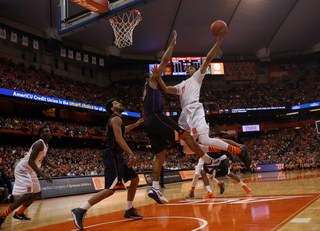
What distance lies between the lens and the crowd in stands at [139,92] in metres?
24.0

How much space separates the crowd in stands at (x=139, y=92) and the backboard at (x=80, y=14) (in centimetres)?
1261

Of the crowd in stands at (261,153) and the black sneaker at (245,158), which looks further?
the crowd in stands at (261,153)

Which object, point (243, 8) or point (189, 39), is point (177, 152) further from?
point (243, 8)

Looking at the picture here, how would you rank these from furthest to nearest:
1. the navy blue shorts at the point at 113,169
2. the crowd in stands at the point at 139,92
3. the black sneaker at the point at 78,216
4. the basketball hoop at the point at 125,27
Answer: the crowd in stands at the point at 139,92 → the basketball hoop at the point at 125,27 → the navy blue shorts at the point at 113,169 → the black sneaker at the point at 78,216

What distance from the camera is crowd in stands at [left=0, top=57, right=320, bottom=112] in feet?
78.9

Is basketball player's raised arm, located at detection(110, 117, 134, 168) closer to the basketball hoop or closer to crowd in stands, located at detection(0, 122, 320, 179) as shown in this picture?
the basketball hoop

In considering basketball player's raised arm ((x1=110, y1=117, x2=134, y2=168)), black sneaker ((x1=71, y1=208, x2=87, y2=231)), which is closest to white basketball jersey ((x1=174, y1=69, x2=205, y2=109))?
basketball player's raised arm ((x1=110, y1=117, x2=134, y2=168))

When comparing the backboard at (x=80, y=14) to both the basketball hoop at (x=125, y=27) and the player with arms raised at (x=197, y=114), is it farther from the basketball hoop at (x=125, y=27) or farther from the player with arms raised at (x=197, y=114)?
the player with arms raised at (x=197, y=114)

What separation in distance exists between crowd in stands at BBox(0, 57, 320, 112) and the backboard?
496 inches

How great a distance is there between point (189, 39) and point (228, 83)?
10037 millimetres

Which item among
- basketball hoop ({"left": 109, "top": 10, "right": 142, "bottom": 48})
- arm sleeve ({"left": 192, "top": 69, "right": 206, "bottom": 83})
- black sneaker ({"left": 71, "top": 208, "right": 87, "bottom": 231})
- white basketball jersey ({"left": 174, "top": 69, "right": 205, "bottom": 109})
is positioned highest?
basketball hoop ({"left": 109, "top": 10, "right": 142, "bottom": 48})

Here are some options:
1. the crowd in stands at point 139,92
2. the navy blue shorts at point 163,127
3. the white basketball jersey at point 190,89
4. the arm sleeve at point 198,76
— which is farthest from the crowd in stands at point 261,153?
the navy blue shorts at point 163,127

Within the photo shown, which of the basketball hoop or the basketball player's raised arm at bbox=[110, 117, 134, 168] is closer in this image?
the basketball player's raised arm at bbox=[110, 117, 134, 168]

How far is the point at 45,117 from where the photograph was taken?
25.6 metres
